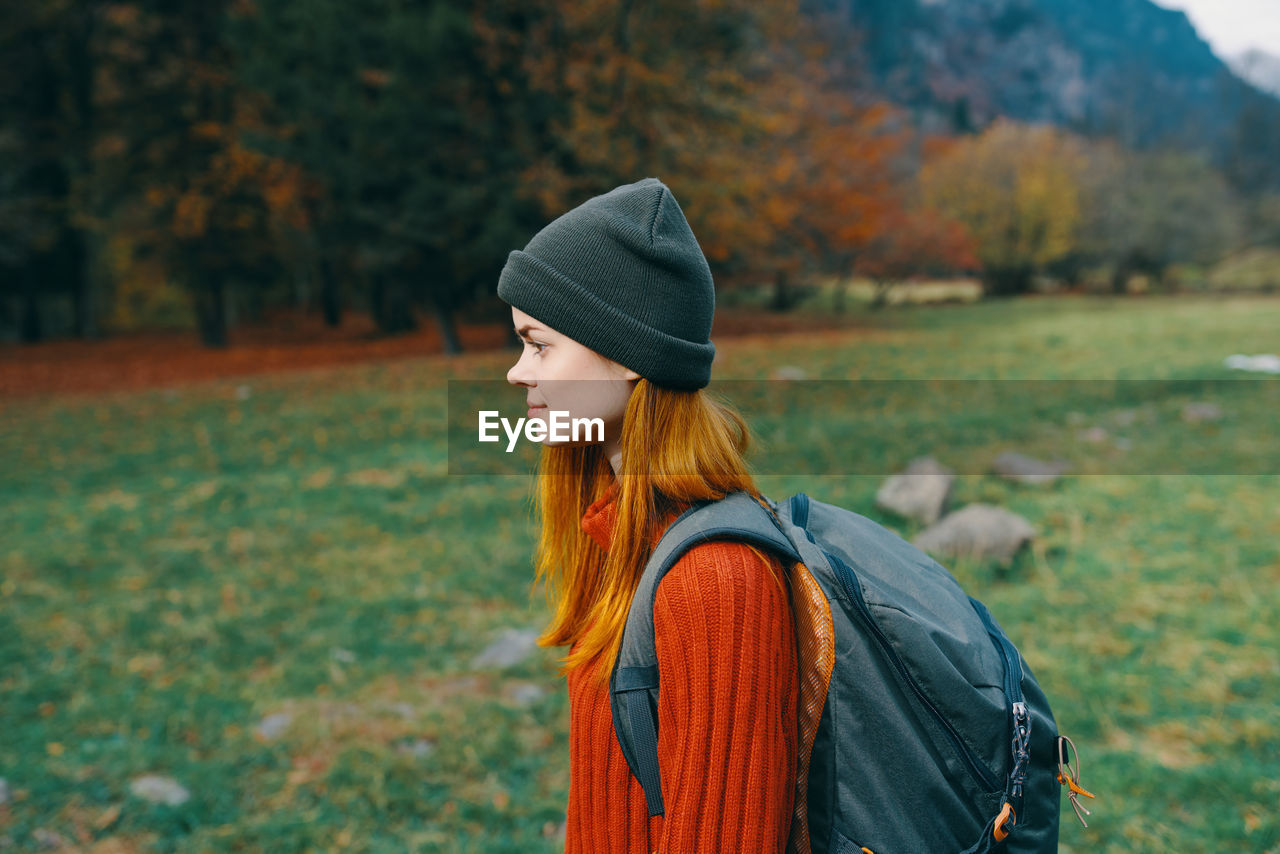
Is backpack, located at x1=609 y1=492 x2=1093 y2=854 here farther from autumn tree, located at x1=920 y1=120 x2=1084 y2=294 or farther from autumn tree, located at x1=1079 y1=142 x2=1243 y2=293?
autumn tree, located at x1=1079 y1=142 x2=1243 y2=293

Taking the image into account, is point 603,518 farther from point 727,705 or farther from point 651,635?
point 727,705

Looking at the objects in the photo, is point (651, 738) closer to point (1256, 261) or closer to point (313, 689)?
point (313, 689)

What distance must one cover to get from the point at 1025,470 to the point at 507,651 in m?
5.17

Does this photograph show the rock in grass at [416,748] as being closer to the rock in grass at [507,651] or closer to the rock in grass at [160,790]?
the rock in grass at [507,651]

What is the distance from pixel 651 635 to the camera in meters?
1.21

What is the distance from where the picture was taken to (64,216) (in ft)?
85.9

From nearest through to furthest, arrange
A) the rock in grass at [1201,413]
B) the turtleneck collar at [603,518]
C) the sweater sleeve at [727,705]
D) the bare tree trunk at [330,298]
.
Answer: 1. the sweater sleeve at [727,705]
2. the turtleneck collar at [603,518]
3. the rock in grass at [1201,413]
4. the bare tree trunk at [330,298]

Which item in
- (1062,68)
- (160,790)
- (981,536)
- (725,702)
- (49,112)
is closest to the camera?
(725,702)

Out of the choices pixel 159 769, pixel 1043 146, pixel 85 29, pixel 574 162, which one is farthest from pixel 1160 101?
pixel 159 769

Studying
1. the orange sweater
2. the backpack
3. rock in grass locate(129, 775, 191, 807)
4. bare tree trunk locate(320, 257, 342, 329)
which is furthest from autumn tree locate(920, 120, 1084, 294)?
the orange sweater

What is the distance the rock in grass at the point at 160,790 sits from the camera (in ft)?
11.7

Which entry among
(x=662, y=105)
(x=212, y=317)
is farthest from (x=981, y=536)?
(x=212, y=317)

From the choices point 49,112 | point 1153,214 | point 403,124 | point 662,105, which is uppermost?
point 49,112

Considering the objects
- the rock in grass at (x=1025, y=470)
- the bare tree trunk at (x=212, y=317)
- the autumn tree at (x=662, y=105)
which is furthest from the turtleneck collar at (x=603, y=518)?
the bare tree trunk at (x=212, y=317)
